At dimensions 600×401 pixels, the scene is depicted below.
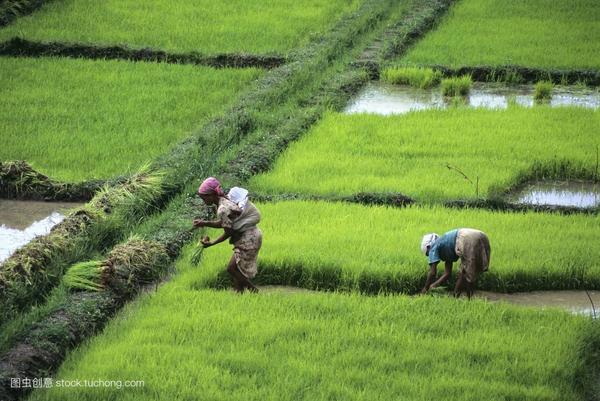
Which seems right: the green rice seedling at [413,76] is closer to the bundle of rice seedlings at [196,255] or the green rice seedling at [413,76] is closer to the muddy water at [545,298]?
the muddy water at [545,298]

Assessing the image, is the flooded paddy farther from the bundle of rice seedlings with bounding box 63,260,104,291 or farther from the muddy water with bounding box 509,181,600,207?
the bundle of rice seedlings with bounding box 63,260,104,291

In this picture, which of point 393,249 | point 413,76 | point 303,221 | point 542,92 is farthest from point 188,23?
point 393,249

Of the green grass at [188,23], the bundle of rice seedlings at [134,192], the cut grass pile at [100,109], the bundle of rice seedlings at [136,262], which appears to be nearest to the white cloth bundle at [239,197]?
the bundle of rice seedlings at [136,262]

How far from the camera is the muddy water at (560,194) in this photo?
9023 millimetres

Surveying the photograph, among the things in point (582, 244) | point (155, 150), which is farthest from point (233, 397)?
point (155, 150)

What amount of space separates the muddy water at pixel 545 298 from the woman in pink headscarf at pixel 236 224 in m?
0.39

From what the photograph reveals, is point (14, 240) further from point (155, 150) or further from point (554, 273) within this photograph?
point (554, 273)

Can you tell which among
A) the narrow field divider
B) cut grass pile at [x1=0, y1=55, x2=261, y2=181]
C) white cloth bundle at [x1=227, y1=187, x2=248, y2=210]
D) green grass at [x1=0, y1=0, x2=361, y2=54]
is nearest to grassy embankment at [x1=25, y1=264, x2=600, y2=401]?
white cloth bundle at [x1=227, y1=187, x2=248, y2=210]

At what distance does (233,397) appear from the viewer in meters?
5.61

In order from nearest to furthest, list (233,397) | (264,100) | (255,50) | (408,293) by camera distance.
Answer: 1. (233,397)
2. (408,293)
3. (264,100)
4. (255,50)

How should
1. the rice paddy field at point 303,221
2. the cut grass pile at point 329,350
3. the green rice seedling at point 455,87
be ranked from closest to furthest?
1. the cut grass pile at point 329,350
2. the rice paddy field at point 303,221
3. the green rice seedling at point 455,87

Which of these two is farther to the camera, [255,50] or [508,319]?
[255,50]

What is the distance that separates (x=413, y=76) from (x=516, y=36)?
2501 millimetres

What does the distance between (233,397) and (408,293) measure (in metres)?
1.99
